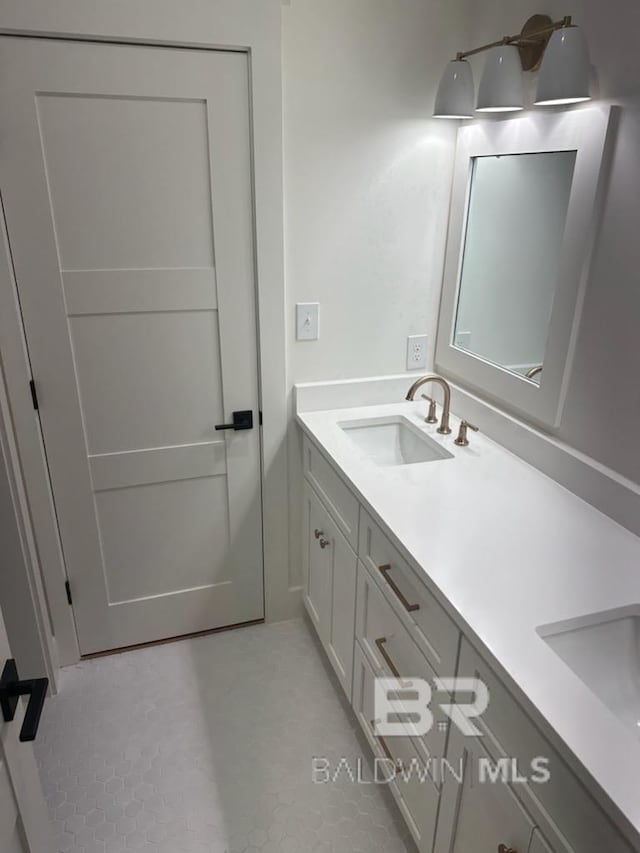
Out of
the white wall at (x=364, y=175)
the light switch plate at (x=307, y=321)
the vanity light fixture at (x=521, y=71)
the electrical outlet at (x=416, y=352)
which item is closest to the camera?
the vanity light fixture at (x=521, y=71)

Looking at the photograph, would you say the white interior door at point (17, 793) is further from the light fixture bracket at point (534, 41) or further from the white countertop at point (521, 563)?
the light fixture bracket at point (534, 41)

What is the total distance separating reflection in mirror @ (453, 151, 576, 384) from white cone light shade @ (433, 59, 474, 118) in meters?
0.19

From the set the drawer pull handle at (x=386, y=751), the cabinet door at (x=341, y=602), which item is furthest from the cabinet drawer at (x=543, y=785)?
the cabinet door at (x=341, y=602)

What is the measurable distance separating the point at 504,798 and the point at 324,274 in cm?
157

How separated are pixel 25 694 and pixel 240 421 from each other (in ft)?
4.14

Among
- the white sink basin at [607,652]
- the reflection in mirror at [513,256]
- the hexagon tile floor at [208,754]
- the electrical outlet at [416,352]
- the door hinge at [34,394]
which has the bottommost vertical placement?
the hexagon tile floor at [208,754]

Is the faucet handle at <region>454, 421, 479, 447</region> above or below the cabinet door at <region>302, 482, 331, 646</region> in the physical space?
above

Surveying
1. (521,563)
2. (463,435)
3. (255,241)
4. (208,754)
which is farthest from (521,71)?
(208,754)

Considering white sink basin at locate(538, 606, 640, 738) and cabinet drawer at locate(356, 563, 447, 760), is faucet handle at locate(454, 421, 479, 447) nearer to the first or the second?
cabinet drawer at locate(356, 563, 447, 760)

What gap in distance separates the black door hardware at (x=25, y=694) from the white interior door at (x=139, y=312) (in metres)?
1.13

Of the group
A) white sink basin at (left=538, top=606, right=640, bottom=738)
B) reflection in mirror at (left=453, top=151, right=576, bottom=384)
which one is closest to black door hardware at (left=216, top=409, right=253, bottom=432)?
reflection in mirror at (left=453, top=151, right=576, bottom=384)

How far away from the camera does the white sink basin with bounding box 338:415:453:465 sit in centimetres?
210

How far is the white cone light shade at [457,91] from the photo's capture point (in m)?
1.72

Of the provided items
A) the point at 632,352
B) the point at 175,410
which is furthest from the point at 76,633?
the point at 632,352
